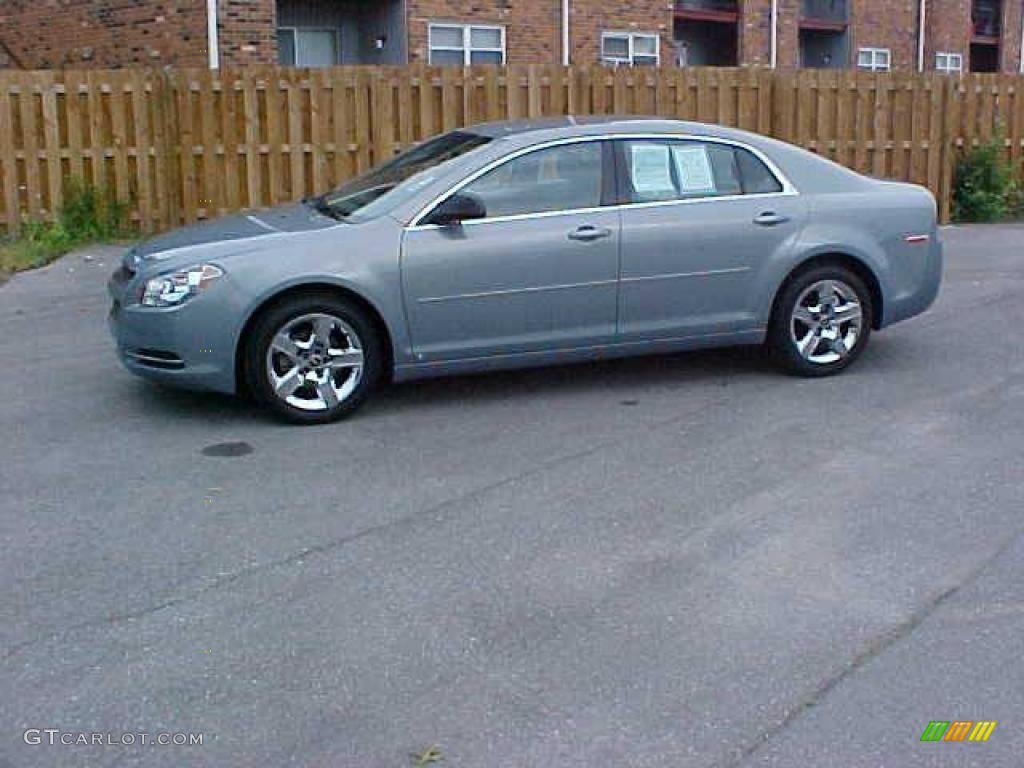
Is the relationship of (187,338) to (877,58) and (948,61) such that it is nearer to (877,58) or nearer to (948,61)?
(877,58)

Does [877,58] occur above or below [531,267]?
above

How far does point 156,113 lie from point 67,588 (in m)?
9.13

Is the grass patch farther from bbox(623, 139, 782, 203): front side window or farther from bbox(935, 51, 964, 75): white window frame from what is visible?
bbox(935, 51, 964, 75): white window frame

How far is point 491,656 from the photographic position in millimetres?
3930

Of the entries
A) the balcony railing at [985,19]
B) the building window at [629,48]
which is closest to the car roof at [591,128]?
the building window at [629,48]

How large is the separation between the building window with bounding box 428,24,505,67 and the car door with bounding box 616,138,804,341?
12.2 m

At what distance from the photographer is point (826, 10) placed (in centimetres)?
2583

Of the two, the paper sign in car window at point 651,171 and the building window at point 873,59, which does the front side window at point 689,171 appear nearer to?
the paper sign in car window at point 651,171

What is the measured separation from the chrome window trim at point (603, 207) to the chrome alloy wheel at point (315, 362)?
715 millimetres

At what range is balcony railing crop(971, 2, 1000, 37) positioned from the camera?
28.9 m

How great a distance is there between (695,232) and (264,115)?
7027 millimetres

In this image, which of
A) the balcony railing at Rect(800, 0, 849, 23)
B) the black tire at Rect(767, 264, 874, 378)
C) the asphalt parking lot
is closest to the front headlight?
the asphalt parking lot
